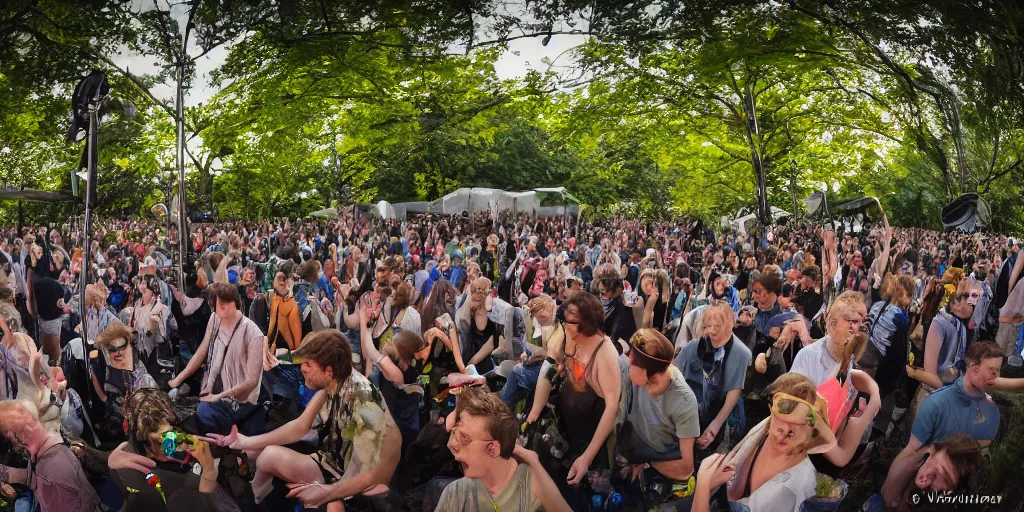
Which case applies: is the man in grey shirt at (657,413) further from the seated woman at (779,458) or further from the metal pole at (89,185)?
the metal pole at (89,185)

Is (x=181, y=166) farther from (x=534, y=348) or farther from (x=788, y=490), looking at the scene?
(x=788, y=490)

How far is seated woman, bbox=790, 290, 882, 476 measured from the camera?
119 inches

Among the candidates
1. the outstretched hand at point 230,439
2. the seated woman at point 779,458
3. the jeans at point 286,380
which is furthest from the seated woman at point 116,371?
the seated woman at point 779,458

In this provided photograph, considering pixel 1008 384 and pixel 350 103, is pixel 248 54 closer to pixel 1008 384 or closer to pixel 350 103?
pixel 350 103

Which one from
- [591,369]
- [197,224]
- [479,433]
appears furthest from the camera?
[197,224]

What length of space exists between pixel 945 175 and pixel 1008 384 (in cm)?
98

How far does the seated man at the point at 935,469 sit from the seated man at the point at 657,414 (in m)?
0.87

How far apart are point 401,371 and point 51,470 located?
5.28 ft

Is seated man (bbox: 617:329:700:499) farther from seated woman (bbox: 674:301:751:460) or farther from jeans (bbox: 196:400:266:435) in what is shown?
jeans (bbox: 196:400:266:435)

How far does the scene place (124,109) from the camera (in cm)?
331

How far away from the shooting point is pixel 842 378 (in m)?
3.07

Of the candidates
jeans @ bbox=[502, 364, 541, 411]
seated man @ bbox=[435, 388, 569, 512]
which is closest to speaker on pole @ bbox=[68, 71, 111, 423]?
seated man @ bbox=[435, 388, 569, 512]

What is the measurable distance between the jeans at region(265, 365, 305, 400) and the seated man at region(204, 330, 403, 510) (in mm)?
175

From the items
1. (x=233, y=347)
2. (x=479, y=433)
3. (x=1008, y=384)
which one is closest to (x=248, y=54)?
(x=233, y=347)
